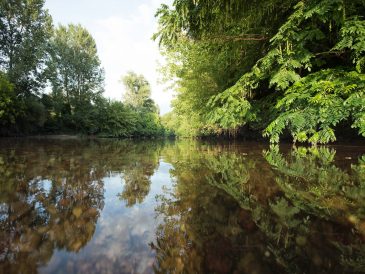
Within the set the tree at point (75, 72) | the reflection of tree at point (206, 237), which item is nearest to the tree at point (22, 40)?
the tree at point (75, 72)

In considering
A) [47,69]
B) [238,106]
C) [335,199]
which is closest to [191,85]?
[238,106]

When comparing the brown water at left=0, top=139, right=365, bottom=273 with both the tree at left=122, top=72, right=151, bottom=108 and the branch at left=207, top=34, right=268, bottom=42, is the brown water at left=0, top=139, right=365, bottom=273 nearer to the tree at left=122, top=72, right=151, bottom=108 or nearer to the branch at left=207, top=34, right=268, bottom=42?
the branch at left=207, top=34, right=268, bottom=42

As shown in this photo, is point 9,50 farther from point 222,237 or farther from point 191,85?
point 222,237

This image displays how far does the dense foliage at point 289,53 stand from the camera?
11.9ft

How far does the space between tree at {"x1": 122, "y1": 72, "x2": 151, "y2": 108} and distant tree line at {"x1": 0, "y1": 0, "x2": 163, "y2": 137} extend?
7.08 m

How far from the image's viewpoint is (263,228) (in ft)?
5.53

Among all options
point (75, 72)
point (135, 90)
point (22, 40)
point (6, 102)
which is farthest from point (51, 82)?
point (135, 90)

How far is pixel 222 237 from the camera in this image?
5.20 feet

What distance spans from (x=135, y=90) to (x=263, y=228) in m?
53.7

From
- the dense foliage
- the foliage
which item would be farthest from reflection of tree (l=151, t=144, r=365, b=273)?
the foliage

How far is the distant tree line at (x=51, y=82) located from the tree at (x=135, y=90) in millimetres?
7084

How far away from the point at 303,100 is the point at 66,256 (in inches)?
154

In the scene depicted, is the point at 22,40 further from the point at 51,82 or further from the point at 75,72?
the point at 75,72

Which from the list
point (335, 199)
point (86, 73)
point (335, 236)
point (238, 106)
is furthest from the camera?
point (86, 73)
